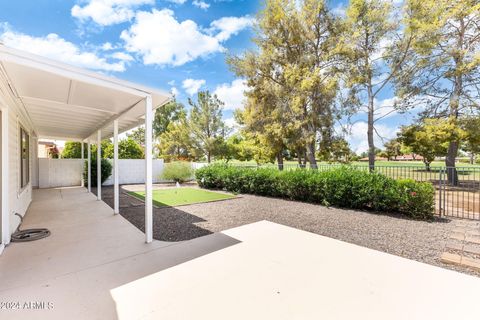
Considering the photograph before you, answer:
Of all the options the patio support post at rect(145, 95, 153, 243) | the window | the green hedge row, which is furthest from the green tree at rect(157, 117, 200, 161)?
the patio support post at rect(145, 95, 153, 243)

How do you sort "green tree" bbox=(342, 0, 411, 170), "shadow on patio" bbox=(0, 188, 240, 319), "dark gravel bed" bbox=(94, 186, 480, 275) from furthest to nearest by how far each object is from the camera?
"green tree" bbox=(342, 0, 411, 170), "dark gravel bed" bbox=(94, 186, 480, 275), "shadow on patio" bbox=(0, 188, 240, 319)

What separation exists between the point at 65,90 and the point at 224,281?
4.14 meters

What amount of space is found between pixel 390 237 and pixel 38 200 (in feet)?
35.3

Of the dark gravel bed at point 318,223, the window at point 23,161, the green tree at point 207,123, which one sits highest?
the green tree at point 207,123

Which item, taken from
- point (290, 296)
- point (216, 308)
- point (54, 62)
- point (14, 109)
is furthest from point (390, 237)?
point (14, 109)

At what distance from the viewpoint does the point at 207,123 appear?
78.8 feet

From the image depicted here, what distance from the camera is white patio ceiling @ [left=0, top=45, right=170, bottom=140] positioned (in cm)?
293

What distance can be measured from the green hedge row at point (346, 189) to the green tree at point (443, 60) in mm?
6619

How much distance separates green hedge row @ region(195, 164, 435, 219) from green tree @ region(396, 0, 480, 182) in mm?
6619

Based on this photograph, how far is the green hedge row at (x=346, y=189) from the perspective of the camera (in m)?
5.54

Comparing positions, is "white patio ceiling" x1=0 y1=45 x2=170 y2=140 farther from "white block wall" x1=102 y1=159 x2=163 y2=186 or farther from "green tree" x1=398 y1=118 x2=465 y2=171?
"green tree" x1=398 y1=118 x2=465 y2=171

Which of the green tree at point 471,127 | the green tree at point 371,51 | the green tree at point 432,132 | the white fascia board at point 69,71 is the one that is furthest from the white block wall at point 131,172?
the green tree at point 471,127

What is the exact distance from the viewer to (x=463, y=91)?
11.6 m

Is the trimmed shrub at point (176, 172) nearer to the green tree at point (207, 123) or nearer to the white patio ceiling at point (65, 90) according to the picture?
the white patio ceiling at point (65, 90)
